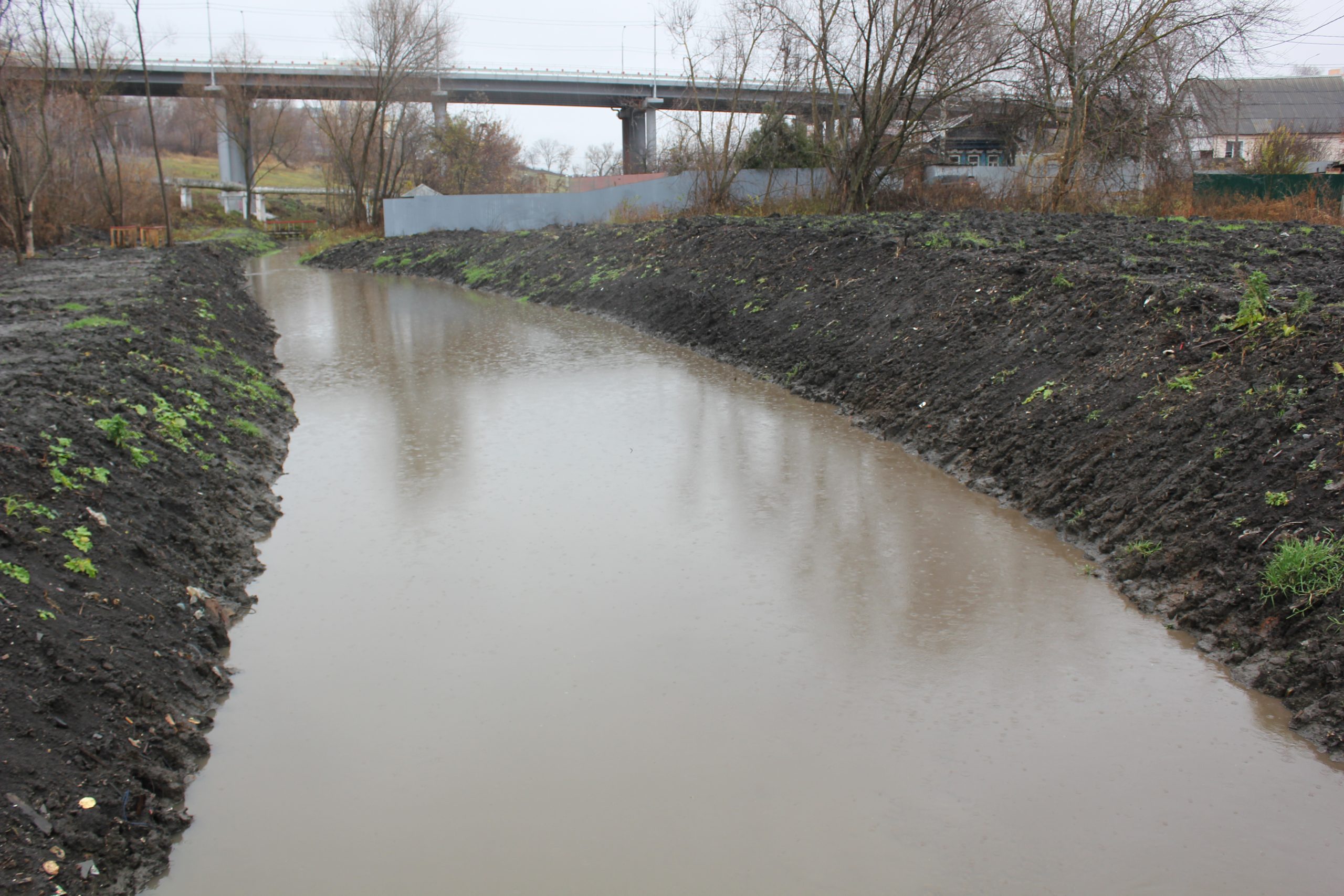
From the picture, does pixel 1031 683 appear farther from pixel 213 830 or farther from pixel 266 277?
pixel 266 277

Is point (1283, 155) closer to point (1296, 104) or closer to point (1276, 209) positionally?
point (1276, 209)

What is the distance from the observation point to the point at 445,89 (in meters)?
55.6

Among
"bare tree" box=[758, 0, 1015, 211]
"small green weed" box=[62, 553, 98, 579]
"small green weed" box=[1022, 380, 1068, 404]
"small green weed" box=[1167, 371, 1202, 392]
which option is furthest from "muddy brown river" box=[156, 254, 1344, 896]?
"bare tree" box=[758, 0, 1015, 211]

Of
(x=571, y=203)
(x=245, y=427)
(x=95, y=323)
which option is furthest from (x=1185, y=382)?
(x=571, y=203)

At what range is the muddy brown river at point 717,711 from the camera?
11.5 ft

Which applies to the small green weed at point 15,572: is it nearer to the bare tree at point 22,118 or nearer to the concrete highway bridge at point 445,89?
the bare tree at point 22,118

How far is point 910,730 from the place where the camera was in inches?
169

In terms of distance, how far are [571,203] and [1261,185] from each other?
766 inches

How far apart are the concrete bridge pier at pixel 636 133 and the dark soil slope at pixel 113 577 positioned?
154 feet

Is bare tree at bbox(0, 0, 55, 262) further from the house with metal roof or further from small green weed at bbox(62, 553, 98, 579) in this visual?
the house with metal roof

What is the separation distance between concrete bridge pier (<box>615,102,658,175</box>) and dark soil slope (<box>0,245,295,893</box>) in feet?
154

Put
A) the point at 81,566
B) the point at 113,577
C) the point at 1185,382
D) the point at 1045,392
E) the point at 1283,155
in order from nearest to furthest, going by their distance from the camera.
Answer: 1. the point at 81,566
2. the point at 113,577
3. the point at 1185,382
4. the point at 1045,392
5. the point at 1283,155

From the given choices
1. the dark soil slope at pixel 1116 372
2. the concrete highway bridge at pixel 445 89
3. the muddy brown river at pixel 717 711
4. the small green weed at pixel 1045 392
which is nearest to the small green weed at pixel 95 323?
the muddy brown river at pixel 717 711

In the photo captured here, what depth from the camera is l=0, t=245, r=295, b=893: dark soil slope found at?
338 cm
